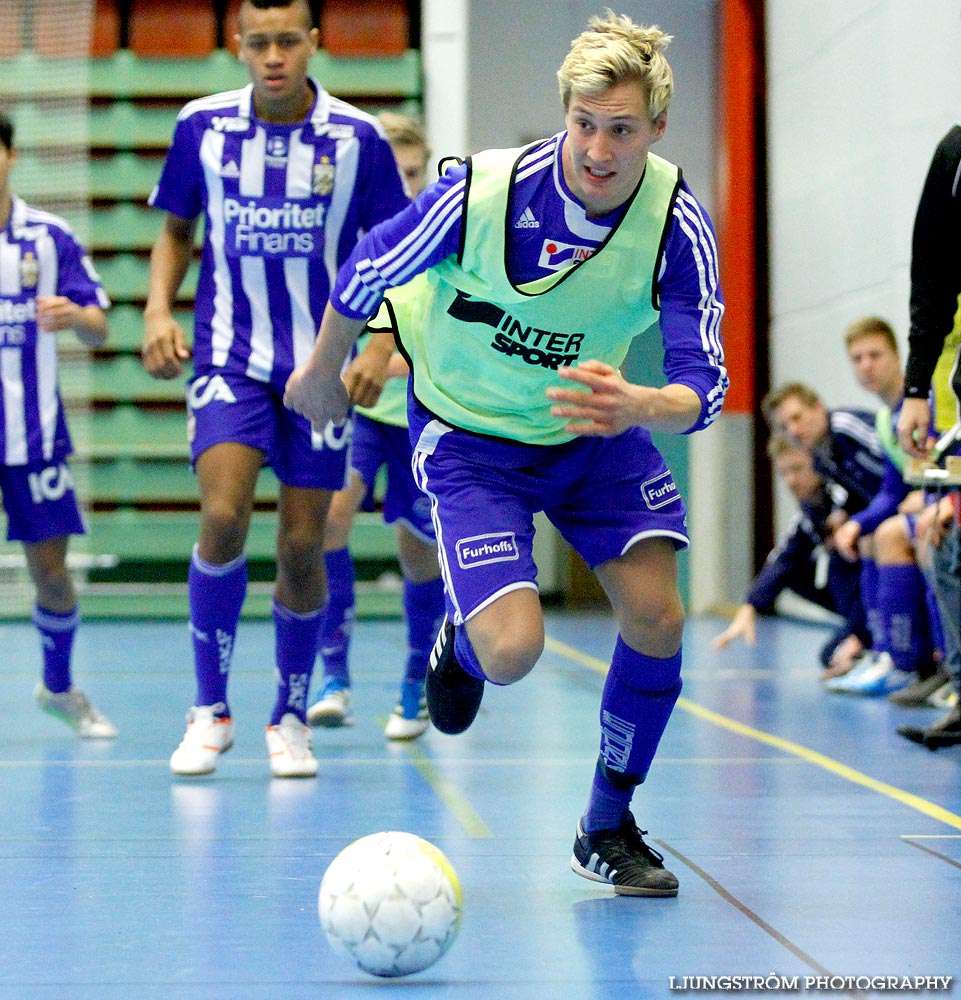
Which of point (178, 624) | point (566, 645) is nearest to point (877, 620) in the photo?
point (566, 645)

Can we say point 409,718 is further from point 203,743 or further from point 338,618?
point 203,743

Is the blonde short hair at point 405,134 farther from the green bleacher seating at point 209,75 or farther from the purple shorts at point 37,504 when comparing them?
the green bleacher seating at point 209,75

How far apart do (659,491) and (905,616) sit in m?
3.44

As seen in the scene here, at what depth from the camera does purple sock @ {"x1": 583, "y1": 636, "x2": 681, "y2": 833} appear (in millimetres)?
3000

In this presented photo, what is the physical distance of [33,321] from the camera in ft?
17.6

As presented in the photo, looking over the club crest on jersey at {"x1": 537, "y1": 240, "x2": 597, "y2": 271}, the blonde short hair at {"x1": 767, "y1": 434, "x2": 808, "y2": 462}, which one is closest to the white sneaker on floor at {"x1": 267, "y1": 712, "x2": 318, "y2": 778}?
the club crest on jersey at {"x1": 537, "y1": 240, "x2": 597, "y2": 271}

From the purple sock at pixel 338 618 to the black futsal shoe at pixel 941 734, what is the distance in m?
1.94

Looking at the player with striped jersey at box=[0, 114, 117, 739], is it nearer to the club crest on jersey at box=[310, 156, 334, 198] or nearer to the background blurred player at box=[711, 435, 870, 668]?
the club crest on jersey at box=[310, 156, 334, 198]

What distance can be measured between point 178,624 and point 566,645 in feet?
9.75

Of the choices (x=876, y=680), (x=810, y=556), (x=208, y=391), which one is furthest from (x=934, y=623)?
(x=208, y=391)

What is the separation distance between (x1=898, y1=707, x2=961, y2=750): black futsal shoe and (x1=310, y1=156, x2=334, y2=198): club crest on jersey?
2532mm

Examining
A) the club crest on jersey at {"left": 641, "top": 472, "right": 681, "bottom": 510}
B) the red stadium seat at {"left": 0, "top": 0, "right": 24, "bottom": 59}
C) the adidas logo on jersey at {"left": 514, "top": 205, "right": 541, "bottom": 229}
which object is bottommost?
the club crest on jersey at {"left": 641, "top": 472, "right": 681, "bottom": 510}

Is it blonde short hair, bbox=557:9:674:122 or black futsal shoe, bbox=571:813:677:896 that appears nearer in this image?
blonde short hair, bbox=557:9:674:122

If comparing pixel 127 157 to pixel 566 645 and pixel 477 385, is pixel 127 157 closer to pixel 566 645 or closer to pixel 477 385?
pixel 566 645
